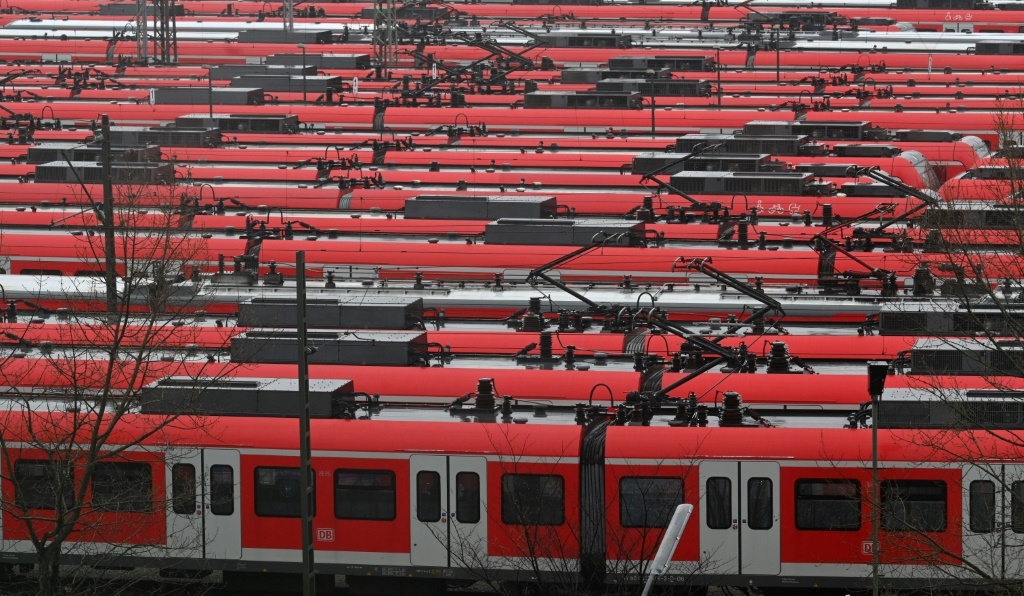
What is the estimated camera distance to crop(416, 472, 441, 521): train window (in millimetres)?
25500

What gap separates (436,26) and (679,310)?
68.1m

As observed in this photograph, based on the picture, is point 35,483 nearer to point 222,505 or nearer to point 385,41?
point 222,505

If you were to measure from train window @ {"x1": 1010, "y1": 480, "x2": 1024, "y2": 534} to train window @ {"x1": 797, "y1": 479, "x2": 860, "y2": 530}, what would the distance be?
6.99 ft

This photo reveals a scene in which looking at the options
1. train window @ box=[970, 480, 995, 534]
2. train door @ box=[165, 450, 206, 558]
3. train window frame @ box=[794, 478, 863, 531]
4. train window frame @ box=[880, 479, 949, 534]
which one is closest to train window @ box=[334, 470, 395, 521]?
train door @ box=[165, 450, 206, 558]

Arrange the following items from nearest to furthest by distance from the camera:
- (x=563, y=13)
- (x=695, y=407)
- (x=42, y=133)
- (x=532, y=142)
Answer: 1. (x=695, y=407)
2. (x=532, y=142)
3. (x=42, y=133)
4. (x=563, y=13)

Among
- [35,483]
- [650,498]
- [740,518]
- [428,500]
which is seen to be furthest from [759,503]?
[35,483]

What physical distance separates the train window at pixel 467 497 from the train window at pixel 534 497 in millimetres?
425

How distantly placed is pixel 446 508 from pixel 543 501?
1.47 metres

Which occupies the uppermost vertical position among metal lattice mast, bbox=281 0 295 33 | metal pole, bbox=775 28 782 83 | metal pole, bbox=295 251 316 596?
metal lattice mast, bbox=281 0 295 33

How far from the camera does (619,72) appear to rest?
83062mm

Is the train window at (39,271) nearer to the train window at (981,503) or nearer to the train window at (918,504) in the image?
the train window at (918,504)

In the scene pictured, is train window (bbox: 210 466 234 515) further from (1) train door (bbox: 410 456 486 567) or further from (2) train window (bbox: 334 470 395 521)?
(1) train door (bbox: 410 456 486 567)

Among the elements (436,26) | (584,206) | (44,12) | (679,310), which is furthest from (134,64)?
(679,310)

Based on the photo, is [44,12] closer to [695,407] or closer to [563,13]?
[563,13]
